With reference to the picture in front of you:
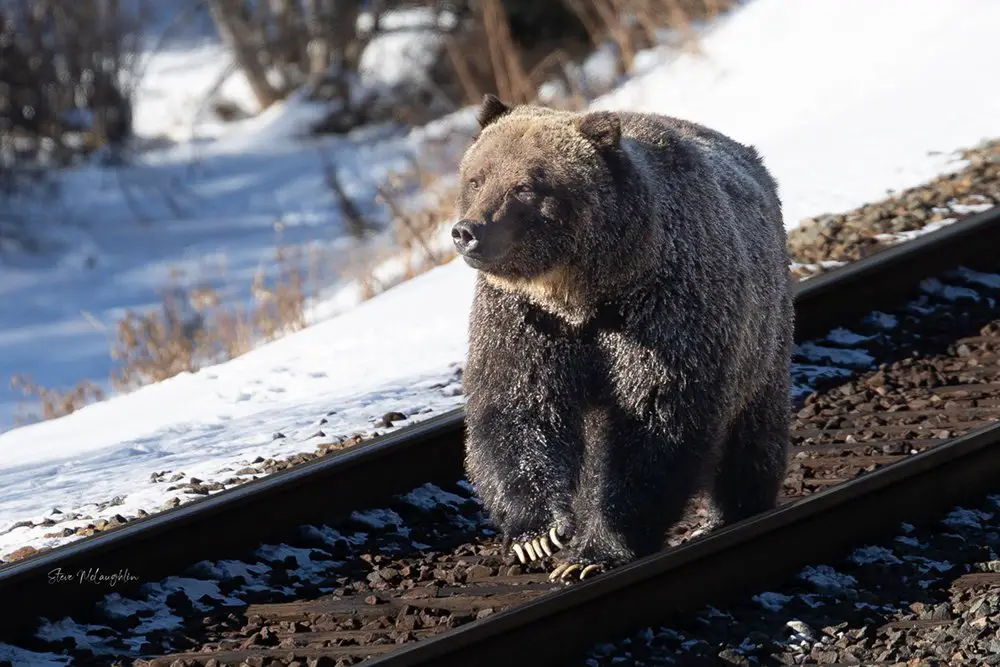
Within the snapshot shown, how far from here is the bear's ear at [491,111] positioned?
174 inches

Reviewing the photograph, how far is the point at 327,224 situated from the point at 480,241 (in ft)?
32.8

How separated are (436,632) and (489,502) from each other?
0.50 metres

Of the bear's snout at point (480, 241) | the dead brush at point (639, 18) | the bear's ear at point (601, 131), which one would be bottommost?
the dead brush at point (639, 18)

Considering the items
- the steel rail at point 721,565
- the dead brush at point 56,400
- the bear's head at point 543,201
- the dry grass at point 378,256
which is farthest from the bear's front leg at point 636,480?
the dead brush at point 56,400

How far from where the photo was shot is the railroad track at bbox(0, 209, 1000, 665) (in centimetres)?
402

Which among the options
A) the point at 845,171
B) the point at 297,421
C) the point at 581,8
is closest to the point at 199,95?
the point at 581,8

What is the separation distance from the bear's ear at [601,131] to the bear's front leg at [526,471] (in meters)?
0.78

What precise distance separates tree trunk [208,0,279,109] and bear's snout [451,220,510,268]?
13428 millimetres

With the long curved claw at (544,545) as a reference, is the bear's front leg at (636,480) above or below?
above

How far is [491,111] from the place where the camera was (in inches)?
174

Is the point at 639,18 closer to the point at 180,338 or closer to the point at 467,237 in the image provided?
the point at 180,338

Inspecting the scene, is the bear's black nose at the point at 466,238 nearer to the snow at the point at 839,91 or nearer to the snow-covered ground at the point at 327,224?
the snow-covered ground at the point at 327,224

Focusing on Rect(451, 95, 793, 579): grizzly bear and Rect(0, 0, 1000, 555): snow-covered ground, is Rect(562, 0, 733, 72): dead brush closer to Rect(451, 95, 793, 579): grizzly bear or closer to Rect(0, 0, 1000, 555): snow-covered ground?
Rect(0, 0, 1000, 555): snow-covered ground

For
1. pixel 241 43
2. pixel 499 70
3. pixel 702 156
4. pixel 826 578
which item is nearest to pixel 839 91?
pixel 499 70
